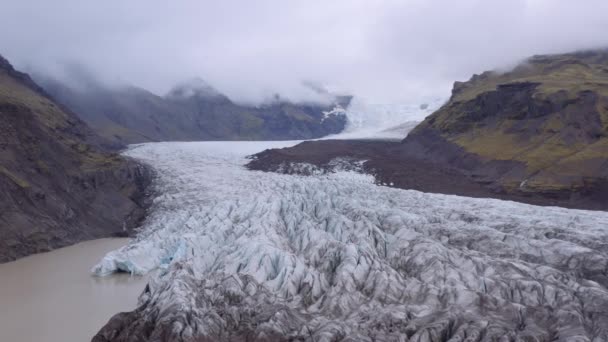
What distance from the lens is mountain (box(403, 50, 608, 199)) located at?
41250 mm

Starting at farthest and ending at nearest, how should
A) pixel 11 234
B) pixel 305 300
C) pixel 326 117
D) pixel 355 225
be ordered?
pixel 326 117, pixel 11 234, pixel 355 225, pixel 305 300

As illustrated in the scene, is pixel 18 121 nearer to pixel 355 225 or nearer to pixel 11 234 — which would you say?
pixel 11 234

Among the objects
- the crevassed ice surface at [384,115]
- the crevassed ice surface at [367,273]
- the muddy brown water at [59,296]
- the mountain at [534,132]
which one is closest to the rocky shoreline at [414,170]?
the mountain at [534,132]

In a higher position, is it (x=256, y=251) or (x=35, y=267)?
(x=256, y=251)

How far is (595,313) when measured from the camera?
1467 centimetres

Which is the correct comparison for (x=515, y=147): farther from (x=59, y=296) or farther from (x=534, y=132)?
(x=59, y=296)

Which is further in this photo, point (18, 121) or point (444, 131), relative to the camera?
point (444, 131)

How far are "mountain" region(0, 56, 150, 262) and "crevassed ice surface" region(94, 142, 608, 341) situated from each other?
20.4ft

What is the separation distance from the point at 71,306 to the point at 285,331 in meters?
9.67

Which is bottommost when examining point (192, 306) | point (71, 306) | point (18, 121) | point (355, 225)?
point (71, 306)

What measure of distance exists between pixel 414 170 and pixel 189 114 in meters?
92.8

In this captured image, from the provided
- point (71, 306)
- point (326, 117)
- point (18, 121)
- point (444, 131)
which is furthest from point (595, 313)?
point (326, 117)

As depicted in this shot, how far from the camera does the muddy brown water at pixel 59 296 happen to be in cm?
1706

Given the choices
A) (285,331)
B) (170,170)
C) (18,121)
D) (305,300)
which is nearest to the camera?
(285,331)
